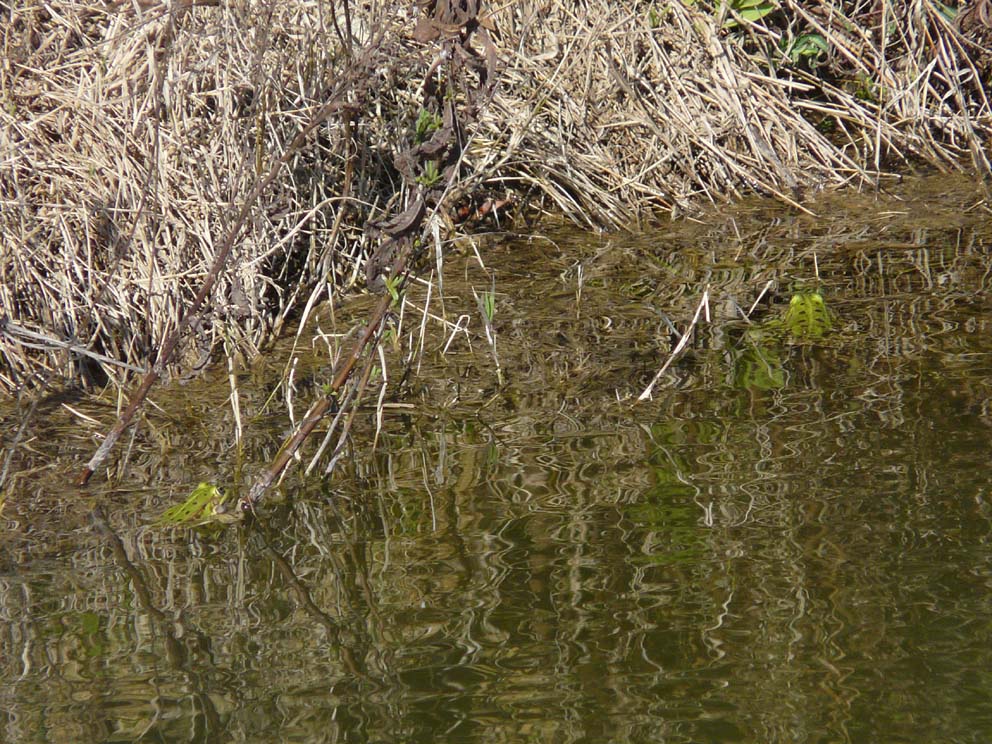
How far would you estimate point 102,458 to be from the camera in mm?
3420

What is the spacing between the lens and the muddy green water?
2.41m

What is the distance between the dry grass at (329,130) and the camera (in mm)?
4281

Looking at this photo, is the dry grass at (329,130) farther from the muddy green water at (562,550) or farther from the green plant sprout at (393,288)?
the green plant sprout at (393,288)

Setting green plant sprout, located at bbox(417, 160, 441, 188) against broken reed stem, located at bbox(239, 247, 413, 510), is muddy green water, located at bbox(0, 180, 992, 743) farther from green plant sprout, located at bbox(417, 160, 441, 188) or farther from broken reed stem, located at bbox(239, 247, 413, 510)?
green plant sprout, located at bbox(417, 160, 441, 188)

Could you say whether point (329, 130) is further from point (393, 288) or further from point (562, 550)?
point (562, 550)

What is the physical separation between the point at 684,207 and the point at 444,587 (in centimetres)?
328

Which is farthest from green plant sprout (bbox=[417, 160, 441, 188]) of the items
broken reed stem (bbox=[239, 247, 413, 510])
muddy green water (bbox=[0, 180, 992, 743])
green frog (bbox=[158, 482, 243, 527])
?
green frog (bbox=[158, 482, 243, 527])

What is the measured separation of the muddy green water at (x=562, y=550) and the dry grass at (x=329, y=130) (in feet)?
1.24

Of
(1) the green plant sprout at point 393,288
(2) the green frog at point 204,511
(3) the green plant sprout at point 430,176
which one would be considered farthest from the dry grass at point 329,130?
(2) the green frog at point 204,511

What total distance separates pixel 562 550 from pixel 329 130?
2.49m

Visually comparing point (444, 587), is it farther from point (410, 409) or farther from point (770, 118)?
point (770, 118)

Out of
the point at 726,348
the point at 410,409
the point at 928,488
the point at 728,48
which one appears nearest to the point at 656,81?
the point at 728,48

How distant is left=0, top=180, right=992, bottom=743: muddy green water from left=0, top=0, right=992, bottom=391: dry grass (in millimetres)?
378

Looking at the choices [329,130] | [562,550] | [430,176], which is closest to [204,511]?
[562,550]
